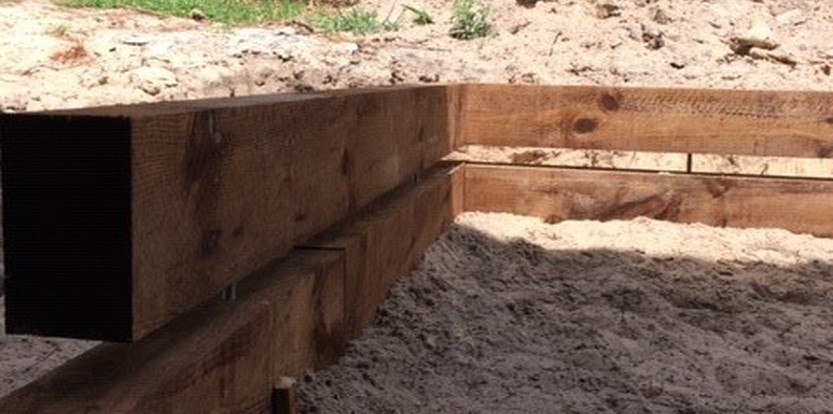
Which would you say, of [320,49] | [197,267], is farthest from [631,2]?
[197,267]

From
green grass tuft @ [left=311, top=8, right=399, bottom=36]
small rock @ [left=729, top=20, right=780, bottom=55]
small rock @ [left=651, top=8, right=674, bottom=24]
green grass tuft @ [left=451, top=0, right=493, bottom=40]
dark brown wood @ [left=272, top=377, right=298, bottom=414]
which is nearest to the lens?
dark brown wood @ [left=272, top=377, right=298, bottom=414]

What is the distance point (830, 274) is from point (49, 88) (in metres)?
4.46

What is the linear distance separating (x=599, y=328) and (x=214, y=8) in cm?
635

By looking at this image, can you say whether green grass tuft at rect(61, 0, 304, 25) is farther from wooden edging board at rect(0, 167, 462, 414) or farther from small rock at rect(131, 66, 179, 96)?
wooden edging board at rect(0, 167, 462, 414)

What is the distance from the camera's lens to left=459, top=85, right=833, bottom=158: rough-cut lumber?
4637 millimetres

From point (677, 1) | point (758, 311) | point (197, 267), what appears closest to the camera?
point (197, 267)

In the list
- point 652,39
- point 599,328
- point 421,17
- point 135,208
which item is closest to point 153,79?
point 421,17

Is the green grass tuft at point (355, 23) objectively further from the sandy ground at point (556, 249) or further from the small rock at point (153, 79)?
the small rock at point (153, 79)

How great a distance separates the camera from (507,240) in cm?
429

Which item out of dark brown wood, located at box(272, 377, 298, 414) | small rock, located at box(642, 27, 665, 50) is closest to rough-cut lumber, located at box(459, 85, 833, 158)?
small rock, located at box(642, 27, 665, 50)

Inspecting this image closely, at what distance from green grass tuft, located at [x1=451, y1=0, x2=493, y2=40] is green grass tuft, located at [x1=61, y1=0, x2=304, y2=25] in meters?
1.42

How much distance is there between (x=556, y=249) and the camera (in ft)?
13.8

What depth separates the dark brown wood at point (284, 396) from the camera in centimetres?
201

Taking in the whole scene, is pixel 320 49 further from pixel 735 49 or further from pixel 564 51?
pixel 735 49
